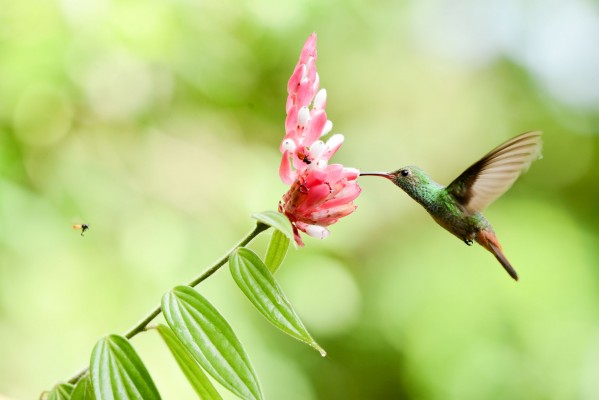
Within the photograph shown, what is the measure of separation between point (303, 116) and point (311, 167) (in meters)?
0.06

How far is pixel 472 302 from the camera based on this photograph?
2873 mm

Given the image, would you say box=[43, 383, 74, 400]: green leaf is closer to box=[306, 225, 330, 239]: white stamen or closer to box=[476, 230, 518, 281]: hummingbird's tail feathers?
box=[306, 225, 330, 239]: white stamen

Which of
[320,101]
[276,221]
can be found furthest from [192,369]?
[320,101]

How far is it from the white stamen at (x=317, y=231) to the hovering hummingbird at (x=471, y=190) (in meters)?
0.24

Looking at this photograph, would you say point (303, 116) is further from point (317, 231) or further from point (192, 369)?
point (192, 369)

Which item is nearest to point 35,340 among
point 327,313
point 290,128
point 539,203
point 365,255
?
point 327,313

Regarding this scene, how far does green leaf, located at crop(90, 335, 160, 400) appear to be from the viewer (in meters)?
0.73

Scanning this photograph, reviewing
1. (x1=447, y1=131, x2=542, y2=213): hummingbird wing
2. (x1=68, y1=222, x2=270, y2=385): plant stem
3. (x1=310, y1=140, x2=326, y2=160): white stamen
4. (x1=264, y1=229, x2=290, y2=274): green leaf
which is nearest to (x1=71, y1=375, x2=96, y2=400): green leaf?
(x1=68, y1=222, x2=270, y2=385): plant stem

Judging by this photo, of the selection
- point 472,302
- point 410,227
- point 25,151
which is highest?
point 25,151

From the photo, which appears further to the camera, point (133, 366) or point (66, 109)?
point (66, 109)

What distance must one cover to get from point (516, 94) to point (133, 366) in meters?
3.25

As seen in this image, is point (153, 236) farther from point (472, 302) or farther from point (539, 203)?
point (539, 203)

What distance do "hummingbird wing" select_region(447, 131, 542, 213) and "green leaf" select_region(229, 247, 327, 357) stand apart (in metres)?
0.43

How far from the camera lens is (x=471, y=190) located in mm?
1171
